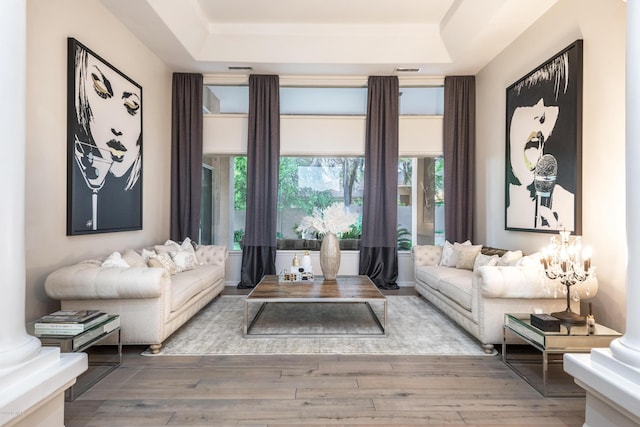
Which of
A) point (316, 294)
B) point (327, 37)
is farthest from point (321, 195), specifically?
point (316, 294)

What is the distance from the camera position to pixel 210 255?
196 inches

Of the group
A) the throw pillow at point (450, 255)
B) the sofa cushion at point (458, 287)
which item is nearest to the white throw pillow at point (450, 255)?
the throw pillow at point (450, 255)

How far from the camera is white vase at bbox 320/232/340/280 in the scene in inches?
158

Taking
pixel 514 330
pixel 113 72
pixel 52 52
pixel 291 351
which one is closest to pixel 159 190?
pixel 113 72

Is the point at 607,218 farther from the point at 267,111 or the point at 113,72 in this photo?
the point at 113,72

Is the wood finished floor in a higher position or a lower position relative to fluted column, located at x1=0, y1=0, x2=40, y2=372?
lower

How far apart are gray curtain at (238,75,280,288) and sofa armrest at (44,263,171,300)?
9.33 feet

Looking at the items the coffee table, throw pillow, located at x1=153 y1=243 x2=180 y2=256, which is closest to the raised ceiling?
throw pillow, located at x1=153 y1=243 x2=180 y2=256

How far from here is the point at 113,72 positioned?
3.98 metres

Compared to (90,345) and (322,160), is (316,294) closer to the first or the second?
(90,345)

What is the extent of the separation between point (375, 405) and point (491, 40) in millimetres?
4659

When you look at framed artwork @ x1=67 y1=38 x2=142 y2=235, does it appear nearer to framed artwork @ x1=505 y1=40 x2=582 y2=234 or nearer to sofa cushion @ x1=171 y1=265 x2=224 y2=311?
sofa cushion @ x1=171 y1=265 x2=224 y2=311

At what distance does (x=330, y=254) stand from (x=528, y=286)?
199 centimetres

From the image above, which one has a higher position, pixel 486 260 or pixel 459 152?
pixel 459 152
